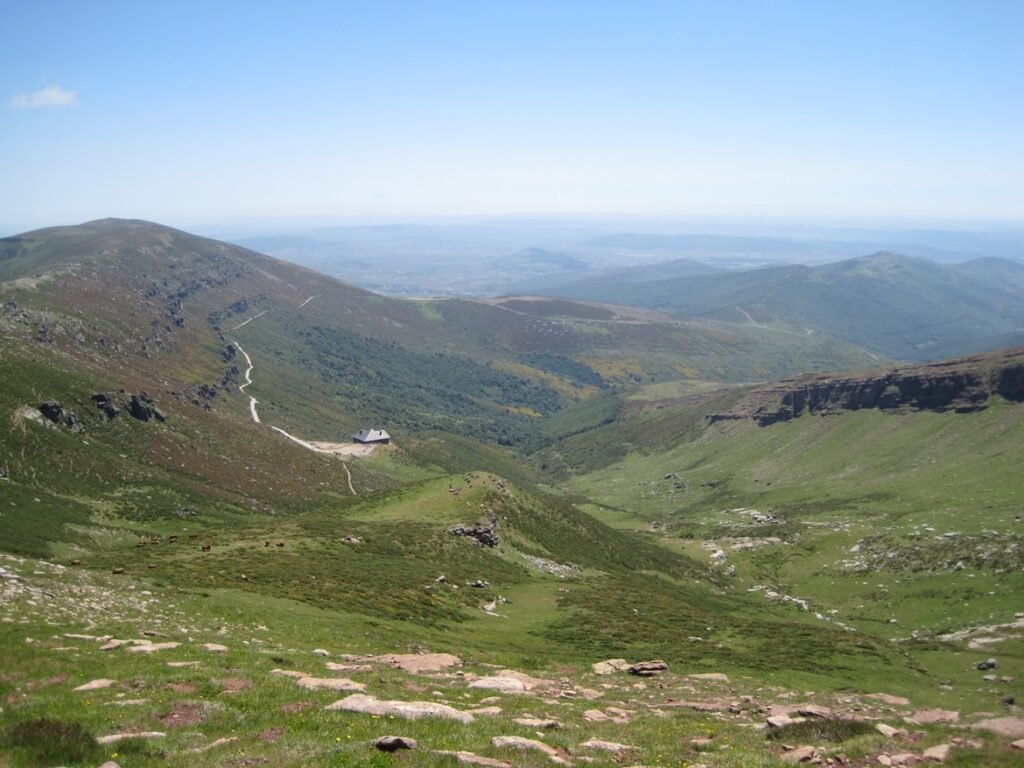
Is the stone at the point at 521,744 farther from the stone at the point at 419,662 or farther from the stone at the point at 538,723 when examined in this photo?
the stone at the point at 419,662

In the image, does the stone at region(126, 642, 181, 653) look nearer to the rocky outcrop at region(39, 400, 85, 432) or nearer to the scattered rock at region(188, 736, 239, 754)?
the scattered rock at region(188, 736, 239, 754)

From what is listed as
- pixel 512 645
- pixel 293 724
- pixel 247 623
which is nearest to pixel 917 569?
pixel 512 645

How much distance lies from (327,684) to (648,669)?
23.2 meters

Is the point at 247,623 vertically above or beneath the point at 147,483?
above

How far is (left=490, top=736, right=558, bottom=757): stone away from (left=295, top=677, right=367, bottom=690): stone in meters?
7.85

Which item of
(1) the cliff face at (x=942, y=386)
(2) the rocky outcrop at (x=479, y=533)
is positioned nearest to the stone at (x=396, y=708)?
(2) the rocky outcrop at (x=479, y=533)

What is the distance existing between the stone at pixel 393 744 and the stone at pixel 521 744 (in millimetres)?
2843

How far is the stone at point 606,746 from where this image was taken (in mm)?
20797

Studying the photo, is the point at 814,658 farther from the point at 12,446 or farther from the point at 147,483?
the point at 12,446

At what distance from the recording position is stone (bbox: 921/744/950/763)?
19.7 m

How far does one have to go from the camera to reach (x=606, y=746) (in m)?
21.1

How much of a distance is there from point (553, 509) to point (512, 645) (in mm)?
59215

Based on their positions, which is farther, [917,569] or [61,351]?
[61,351]

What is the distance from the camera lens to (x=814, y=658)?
56.1 m
